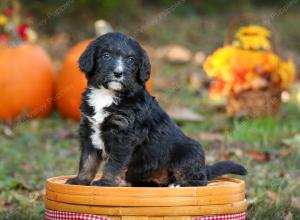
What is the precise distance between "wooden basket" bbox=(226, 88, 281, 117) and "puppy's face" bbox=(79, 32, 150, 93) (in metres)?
4.85

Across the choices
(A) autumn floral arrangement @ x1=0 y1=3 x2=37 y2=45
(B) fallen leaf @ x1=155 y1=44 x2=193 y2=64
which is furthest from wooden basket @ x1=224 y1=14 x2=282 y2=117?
(B) fallen leaf @ x1=155 y1=44 x2=193 y2=64

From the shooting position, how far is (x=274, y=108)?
8805 mm

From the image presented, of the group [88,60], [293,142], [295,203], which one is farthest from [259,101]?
[88,60]

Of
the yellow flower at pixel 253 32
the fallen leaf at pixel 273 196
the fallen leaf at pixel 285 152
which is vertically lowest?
the fallen leaf at pixel 273 196

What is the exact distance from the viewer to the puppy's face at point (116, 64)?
12.5ft

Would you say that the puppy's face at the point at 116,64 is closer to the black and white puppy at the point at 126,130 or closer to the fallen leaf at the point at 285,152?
the black and white puppy at the point at 126,130

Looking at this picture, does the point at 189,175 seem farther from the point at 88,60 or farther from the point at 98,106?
the point at 88,60

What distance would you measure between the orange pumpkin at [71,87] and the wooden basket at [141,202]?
5353 mm

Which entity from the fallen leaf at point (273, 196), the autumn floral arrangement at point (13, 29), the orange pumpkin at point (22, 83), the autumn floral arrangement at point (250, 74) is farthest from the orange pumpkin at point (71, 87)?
the fallen leaf at point (273, 196)

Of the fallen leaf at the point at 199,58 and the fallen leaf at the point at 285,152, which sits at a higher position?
the fallen leaf at the point at 199,58

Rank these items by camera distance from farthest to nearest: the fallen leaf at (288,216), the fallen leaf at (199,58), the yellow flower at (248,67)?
the fallen leaf at (199,58) < the yellow flower at (248,67) < the fallen leaf at (288,216)

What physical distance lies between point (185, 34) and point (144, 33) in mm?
1189

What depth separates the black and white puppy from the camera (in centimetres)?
385

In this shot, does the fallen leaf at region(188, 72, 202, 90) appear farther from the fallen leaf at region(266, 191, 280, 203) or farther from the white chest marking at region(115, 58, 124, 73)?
the white chest marking at region(115, 58, 124, 73)
